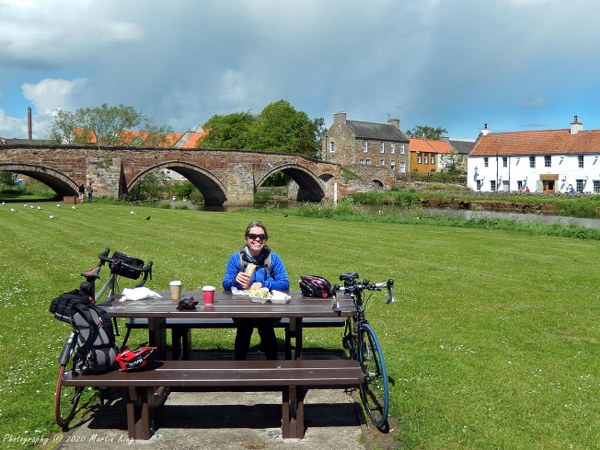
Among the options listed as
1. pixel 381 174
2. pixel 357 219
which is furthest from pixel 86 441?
pixel 381 174

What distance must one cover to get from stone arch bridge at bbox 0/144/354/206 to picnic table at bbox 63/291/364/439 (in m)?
34.8

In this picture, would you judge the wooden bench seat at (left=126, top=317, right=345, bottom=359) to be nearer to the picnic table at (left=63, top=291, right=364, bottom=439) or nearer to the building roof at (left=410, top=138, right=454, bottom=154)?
the picnic table at (left=63, top=291, right=364, bottom=439)

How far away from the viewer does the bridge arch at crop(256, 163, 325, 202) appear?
52.9m

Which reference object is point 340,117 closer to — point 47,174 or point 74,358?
point 47,174

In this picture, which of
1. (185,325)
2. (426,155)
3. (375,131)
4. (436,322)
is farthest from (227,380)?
(426,155)

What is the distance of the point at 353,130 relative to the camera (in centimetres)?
7381

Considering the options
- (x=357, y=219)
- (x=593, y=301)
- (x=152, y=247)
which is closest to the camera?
(x=593, y=301)

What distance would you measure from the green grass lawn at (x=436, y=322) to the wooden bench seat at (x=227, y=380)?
0.69 m

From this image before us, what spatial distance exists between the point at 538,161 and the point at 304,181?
25.2m

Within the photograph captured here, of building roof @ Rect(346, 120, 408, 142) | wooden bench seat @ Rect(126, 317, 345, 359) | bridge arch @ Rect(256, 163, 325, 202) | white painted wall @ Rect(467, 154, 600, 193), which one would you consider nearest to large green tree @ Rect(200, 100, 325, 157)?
building roof @ Rect(346, 120, 408, 142)

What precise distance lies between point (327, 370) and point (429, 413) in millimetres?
1021

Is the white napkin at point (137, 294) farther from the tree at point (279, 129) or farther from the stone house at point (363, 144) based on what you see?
the stone house at point (363, 144)

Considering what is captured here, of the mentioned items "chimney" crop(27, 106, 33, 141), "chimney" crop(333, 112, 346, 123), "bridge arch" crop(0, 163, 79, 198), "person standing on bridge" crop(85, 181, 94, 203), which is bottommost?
"person standing on bridge" crop(85, 181, 94, 203)

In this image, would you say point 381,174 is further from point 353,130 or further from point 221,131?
point 221,131
